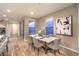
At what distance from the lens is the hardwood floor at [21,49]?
1.80 metres

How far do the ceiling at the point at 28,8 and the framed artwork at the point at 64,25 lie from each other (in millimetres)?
227

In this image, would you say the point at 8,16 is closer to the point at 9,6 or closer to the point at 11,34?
the point at 9,6

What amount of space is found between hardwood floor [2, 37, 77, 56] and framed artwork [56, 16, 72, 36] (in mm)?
342

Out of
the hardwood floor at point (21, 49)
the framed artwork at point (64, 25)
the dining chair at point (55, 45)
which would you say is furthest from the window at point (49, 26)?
the hardwood floor at point (21, 49)

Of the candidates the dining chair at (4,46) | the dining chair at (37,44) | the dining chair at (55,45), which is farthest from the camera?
the dining chair at (37,44)

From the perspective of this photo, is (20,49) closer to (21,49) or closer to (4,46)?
(21,49)

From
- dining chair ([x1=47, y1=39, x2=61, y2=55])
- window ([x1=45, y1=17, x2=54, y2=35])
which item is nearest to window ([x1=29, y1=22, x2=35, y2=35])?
window ([x1=45, y1=17, x2=54, y2=35])

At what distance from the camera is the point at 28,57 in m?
1.77

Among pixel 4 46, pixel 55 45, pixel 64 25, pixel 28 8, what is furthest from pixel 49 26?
pixel 4 46

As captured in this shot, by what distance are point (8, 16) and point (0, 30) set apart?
1.04ft

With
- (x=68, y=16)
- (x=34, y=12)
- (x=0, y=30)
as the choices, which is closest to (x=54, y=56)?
(x=68, y=16)

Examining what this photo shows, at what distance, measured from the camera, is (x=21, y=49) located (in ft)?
6.11

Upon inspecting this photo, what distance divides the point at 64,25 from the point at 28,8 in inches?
29.8

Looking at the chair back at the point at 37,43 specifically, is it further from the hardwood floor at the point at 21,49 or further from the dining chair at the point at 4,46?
the dining chair at the point at 4,46
